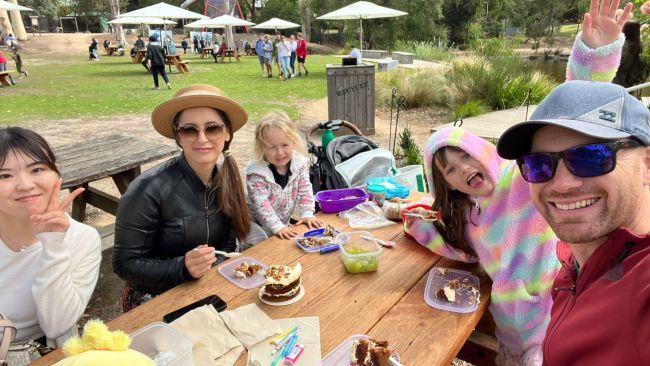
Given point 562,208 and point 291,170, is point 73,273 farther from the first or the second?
point 562,208

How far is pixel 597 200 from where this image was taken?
114cm

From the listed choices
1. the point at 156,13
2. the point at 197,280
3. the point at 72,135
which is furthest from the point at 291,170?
the point at 156,13

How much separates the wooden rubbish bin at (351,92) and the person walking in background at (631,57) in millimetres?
4485

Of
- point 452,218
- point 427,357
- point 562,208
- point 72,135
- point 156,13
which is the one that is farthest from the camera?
point 156,13

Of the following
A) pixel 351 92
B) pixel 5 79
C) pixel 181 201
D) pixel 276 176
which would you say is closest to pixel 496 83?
pixel 351 92

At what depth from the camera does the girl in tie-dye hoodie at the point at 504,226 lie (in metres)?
1.88

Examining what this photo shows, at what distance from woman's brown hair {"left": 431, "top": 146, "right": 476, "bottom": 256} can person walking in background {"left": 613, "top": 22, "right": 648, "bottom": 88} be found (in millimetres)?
5185

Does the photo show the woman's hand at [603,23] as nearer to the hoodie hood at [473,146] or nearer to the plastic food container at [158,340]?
the hoodie hood at [473,146]

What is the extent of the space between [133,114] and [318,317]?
1130 cm

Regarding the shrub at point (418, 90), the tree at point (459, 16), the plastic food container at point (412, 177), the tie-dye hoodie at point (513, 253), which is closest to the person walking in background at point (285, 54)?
the shrub at point (418, 90)

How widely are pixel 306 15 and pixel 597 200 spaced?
4297cm

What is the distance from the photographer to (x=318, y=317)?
169 cm

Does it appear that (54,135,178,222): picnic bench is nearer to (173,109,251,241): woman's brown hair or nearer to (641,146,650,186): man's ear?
(173,109,251,241): woman's brown hair

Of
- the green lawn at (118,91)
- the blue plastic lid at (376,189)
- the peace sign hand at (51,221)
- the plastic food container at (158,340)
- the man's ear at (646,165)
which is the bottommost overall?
the green lawn at (118,91)
